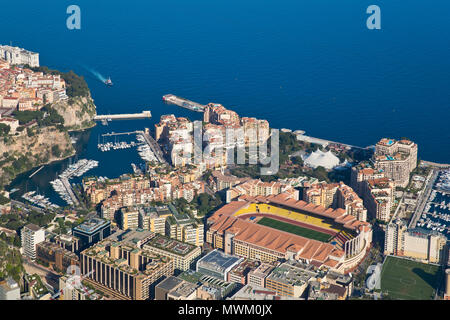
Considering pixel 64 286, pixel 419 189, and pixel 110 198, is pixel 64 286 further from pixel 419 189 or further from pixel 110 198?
pixel 419 189

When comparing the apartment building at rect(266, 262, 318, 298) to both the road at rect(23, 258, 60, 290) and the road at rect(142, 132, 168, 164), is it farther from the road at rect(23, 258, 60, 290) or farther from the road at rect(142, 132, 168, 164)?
the road at rect(142, 132, 168, 164)

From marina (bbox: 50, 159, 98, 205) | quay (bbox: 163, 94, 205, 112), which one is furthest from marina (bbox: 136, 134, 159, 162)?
quay (bbox: 163, 94, 205, 112)

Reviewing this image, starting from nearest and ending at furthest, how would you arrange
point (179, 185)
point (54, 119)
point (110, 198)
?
point (110, 198)
point (179, 185)
point (54, 119)

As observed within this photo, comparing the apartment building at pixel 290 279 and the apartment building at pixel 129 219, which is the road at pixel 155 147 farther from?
the apartment building at pixel 290 279

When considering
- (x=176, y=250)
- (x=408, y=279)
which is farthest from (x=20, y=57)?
(x=408, y=279)
